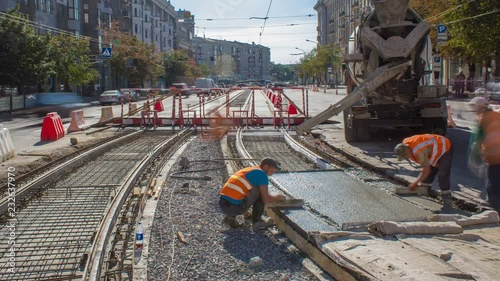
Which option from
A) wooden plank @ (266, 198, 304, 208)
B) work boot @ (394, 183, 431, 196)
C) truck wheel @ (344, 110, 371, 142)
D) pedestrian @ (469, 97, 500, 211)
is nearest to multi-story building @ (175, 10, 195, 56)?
truck wheel @ (344, 110, 371, 142)

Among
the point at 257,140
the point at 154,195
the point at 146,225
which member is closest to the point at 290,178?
the point at 154,195

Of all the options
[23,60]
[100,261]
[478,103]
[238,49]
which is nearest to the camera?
[100,261]

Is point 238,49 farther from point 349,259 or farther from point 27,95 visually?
point 349,259

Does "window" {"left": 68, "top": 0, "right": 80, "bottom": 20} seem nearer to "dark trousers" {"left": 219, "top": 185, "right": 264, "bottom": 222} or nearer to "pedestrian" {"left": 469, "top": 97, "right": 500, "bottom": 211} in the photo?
"dark trousers" {"left": 219, "top": 185, "right": 264, "bottom": 222}

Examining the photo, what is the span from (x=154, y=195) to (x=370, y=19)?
7.31m

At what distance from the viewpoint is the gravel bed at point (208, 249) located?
17.6 ft

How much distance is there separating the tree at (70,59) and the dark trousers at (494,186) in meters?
38.3

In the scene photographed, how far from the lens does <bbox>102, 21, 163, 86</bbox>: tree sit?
58219mm

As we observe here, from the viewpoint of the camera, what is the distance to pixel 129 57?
193 feet

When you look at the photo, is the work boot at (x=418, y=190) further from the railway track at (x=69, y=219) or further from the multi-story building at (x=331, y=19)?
the multi-story building at (x=331, y=19)

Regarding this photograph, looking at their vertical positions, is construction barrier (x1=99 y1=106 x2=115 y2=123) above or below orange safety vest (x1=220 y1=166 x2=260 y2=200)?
above

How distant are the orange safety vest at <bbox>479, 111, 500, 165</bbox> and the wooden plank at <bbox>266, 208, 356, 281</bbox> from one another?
250 cm

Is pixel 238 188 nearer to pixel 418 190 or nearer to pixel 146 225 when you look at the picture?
pixel 146 225

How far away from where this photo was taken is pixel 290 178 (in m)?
9.43
